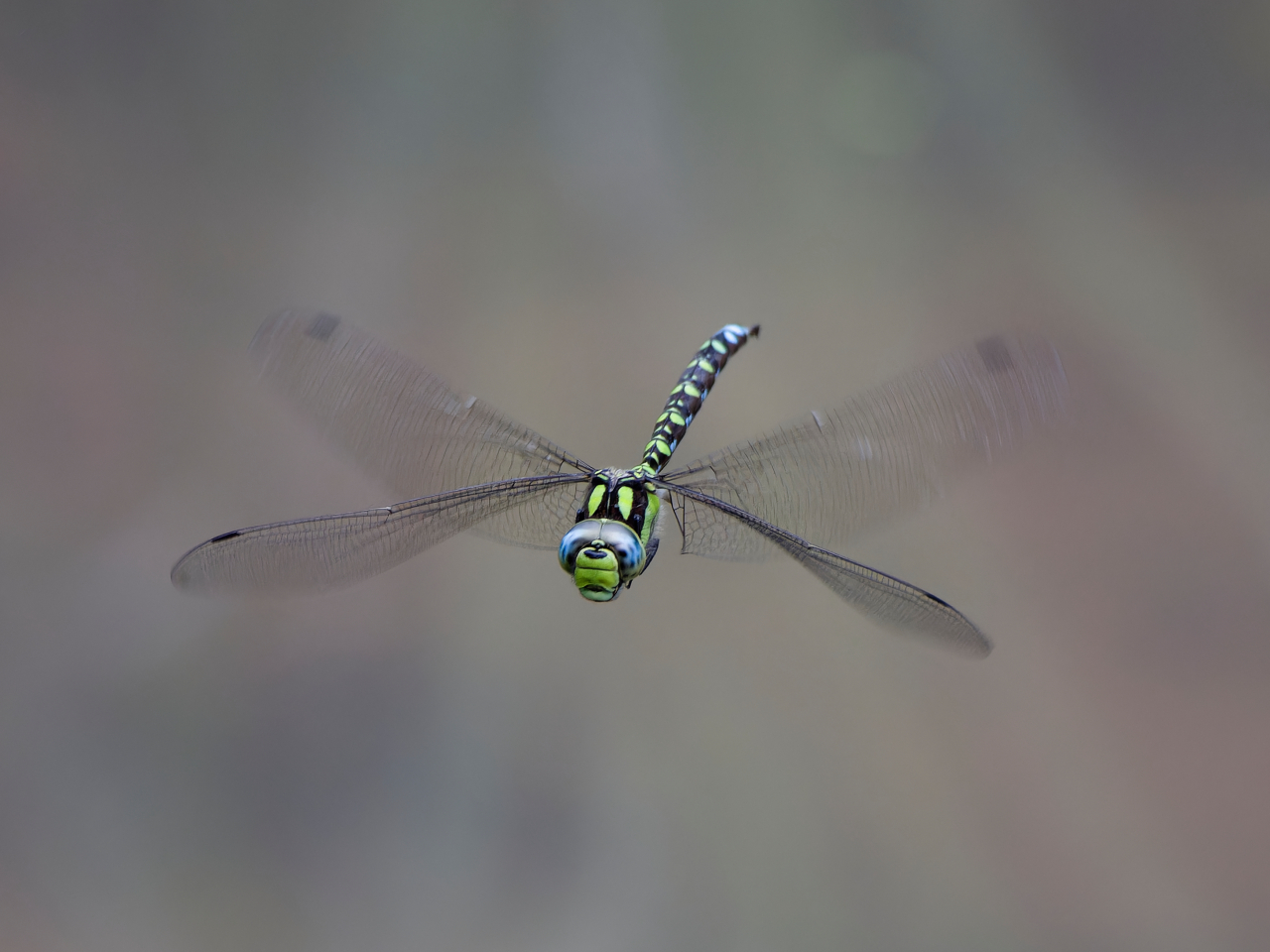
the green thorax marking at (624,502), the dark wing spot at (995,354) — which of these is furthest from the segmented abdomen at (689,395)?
the dark wing spot at (995,354)

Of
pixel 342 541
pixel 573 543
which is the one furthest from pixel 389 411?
pixel 573 543

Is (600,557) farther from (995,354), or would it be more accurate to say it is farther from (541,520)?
(995,354)

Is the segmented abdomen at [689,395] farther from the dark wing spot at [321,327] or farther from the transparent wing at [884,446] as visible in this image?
the dark wing spot at [321,327]

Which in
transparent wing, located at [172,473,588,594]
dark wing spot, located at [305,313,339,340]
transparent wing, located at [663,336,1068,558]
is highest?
transparent wing, located at [663,336,1068,558]

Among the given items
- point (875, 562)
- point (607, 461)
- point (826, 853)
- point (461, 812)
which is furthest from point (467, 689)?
point (875, 562)

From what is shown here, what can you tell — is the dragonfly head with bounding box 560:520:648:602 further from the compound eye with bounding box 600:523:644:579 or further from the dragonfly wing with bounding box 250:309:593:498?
the dragonfly wing with bounding box 250:309:593:498

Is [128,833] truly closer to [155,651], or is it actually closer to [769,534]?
[155,651]

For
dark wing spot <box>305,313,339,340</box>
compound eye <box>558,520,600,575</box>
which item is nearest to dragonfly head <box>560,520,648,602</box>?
compound eye <box>558,520,600,575</box>
